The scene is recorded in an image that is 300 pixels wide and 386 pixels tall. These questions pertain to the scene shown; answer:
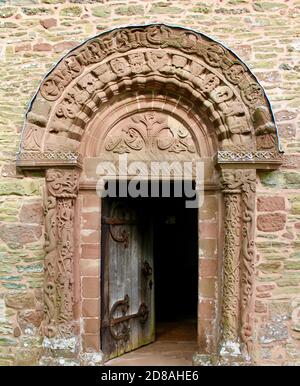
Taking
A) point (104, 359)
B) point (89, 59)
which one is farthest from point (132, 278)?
point (89, 59)

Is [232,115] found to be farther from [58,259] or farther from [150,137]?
[58,259]

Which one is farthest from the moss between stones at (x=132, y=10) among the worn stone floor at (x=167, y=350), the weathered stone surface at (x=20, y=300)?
the worn stone floor at (x=167, y=350)

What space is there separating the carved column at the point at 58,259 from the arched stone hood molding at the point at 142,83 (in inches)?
13.0

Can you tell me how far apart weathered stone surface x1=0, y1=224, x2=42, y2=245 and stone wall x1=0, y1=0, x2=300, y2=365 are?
0.04ft

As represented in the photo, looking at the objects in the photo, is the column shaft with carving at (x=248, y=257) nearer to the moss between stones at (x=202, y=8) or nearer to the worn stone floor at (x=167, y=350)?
the worn stone floor at (x=167, y=350)

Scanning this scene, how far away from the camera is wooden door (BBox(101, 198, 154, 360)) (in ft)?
18.5

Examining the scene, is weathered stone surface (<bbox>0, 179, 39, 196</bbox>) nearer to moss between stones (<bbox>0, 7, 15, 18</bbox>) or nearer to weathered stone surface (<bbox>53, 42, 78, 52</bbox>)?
weathered stone surface (<bbox>53, 42, 78, 52</bbox>)

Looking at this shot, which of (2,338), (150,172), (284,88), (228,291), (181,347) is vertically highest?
(284,88)

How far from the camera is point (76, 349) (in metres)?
5.05

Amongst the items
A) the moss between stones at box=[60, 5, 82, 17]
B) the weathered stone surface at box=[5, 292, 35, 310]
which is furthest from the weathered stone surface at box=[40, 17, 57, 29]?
the weathered stone surface at box=[5, 292, 35, 310]

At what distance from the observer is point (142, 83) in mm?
5289

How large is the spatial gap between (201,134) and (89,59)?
4.84ft
